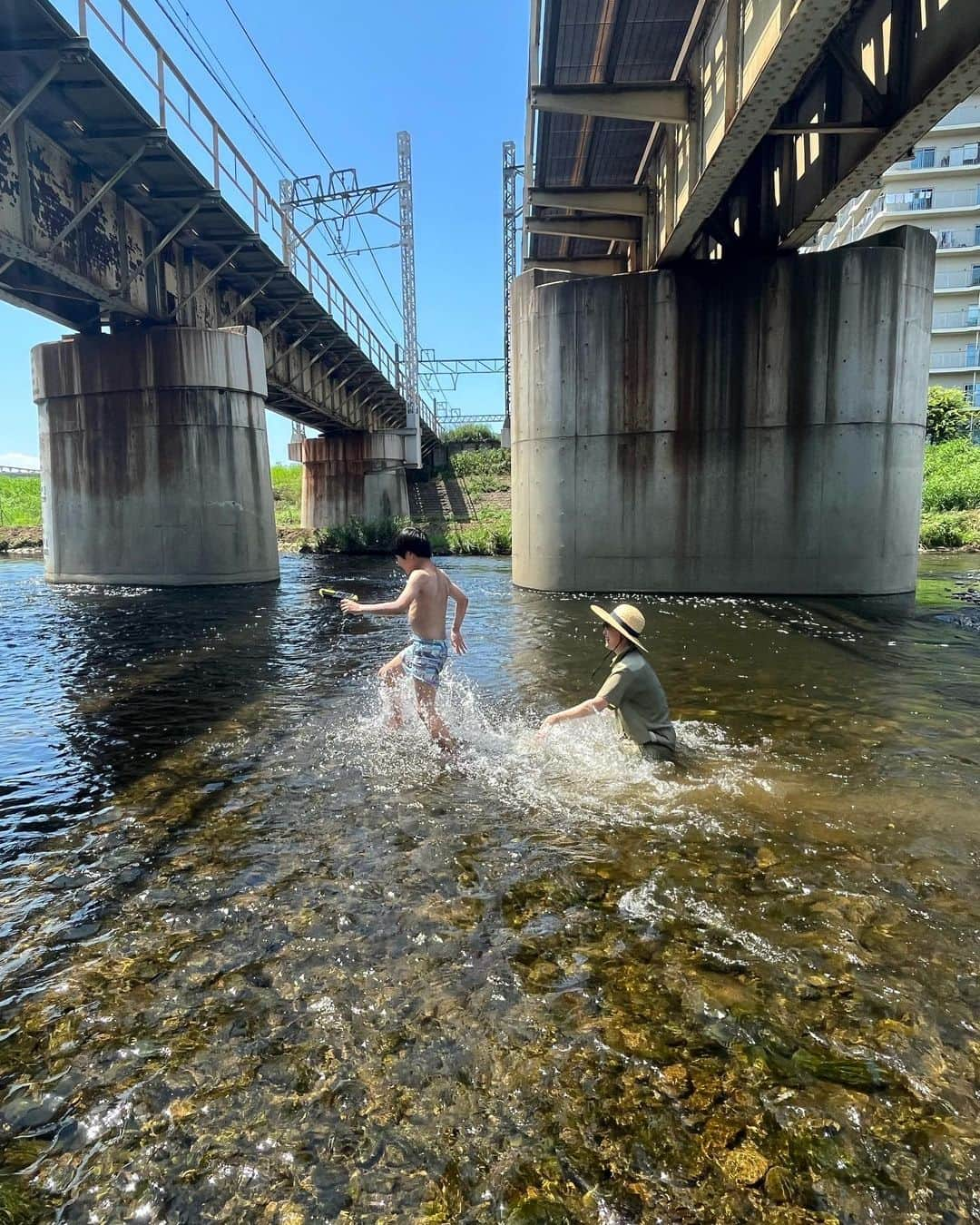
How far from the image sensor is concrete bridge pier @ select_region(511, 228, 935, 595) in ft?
55.8

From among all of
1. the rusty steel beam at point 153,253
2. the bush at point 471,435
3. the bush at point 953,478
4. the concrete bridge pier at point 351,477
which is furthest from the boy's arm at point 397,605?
the bush at point 471,435

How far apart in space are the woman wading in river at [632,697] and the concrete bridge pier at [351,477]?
1717 inches

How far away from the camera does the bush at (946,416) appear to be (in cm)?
4888

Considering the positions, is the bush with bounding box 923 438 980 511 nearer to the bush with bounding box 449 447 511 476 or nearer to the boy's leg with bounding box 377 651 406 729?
the bush with bounding box 449 447 511 476

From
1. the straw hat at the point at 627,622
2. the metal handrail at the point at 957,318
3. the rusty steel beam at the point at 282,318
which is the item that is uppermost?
the metal handrail at the point at 957,318

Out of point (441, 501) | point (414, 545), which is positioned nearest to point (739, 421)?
point (414, 545)

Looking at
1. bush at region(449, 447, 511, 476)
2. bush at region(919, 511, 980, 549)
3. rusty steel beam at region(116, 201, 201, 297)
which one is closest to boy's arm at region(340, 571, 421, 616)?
rusty steel beam at region(116, 201, 201, 297)

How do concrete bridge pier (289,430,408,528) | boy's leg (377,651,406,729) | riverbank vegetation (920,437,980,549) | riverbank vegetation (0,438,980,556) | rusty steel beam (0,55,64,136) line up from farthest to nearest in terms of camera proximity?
concrete bridge pier (289,430,408,528) < riverbank vegetation (0,438,980,556) < riverbank vegetation (920,437,980,549) < rusty steel beam (0,55,64,136) < boy's leg (377,651,406,729)

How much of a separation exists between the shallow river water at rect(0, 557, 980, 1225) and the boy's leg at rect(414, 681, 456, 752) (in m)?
0.26

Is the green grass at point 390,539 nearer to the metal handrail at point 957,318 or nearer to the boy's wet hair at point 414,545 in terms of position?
the boy's wet hair at point 414,545

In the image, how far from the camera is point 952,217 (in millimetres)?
72062

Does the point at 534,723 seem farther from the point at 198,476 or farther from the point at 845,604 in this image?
the point at 198,476

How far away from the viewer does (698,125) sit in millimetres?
12672

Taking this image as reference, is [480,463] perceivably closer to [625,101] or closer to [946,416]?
[946,416]
